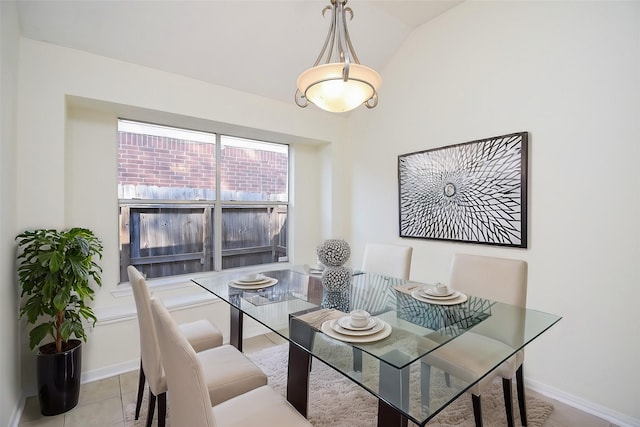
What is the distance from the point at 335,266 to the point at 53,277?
182cm

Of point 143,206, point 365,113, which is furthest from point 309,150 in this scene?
point 143,206

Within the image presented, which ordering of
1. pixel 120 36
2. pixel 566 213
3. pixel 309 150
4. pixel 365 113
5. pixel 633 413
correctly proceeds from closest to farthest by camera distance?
1. pixel 633 413
2. pixel 566 213
3. pixel 120 36
4. pixel 365 113
5. pixel 309 150

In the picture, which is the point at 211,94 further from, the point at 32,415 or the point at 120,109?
the point at 32,415

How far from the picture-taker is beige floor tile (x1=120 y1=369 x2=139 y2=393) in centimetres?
225

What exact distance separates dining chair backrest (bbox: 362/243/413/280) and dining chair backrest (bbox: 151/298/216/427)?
1.92m

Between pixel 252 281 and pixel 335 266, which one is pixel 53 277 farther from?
pixel 335 266

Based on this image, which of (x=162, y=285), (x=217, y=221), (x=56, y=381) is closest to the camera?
(x=56, y=381)

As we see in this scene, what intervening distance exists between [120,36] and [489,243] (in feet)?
11.1

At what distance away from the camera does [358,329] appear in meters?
1.29

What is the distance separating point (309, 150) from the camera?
13.4ft

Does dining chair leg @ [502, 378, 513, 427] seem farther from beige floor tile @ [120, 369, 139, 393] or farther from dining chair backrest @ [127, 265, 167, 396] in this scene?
beige floor tile @ [120, 369, 139, 393]

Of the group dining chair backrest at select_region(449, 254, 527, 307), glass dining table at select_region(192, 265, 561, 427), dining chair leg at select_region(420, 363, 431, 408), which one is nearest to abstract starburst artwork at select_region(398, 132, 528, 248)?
dining chair backrest at select_region(449, 254, 527, 307)

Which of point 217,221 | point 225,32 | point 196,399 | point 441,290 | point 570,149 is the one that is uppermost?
point 225,32

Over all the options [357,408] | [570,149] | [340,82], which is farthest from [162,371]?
Result: [570,149]
